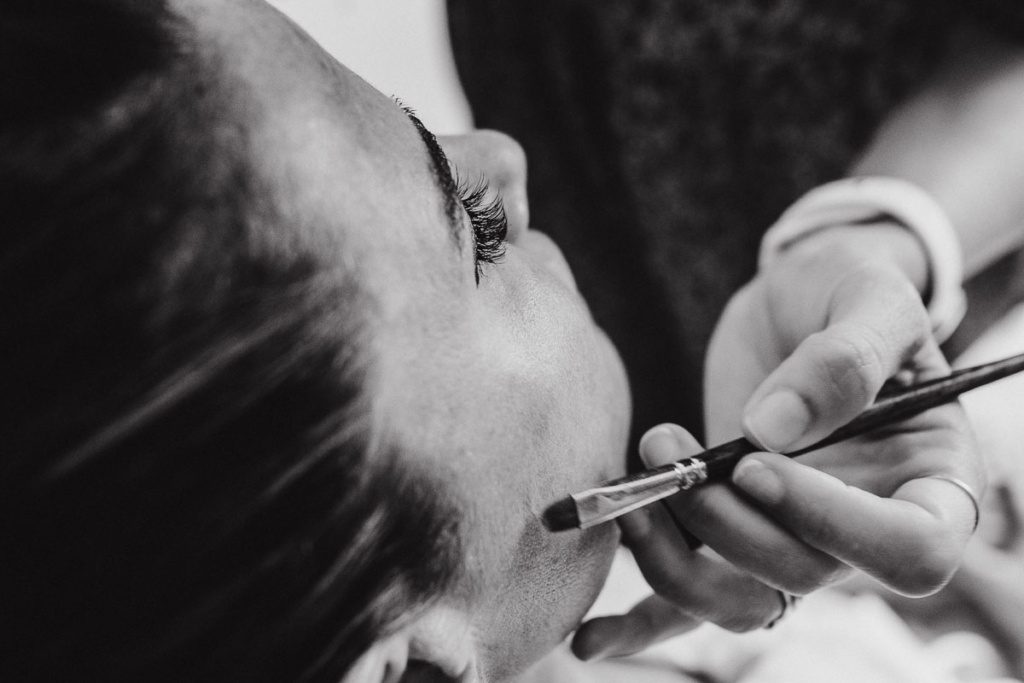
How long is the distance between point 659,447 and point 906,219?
366 millimetres

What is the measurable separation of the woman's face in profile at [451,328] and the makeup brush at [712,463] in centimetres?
2

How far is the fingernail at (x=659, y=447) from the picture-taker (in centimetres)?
46

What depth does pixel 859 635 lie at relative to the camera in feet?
2.08

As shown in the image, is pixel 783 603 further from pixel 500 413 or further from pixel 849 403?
pixel 500 413

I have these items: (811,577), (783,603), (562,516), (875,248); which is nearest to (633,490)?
(562,516)

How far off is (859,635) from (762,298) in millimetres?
297

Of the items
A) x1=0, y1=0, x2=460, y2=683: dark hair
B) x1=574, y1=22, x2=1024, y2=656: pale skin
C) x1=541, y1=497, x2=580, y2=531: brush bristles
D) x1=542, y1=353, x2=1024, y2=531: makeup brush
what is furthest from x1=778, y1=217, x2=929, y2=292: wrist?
x1=0, y1=0, x2=460, y2=683: dark hair

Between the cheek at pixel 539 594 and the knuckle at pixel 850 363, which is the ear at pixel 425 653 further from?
the knuckle at pixel 850 363

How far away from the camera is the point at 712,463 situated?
434mm

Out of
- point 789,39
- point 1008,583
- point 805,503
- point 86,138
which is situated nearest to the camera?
point 86,138

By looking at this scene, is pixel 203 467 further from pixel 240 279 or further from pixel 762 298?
pixel 762 298

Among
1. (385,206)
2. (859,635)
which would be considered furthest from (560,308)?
(859,635)

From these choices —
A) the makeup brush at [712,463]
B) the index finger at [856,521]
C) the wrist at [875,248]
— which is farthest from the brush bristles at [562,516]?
the wrist at [875,248]

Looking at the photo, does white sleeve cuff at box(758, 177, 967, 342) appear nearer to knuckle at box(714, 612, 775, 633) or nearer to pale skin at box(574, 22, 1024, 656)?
pale skin at box(574, 22, 1024, 656)
